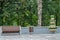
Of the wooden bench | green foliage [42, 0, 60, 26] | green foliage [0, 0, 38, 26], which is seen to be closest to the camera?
the wooden bench

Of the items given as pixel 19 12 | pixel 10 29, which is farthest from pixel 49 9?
pixel 10 29

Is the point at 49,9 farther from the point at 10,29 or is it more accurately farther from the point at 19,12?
the point at 10,29

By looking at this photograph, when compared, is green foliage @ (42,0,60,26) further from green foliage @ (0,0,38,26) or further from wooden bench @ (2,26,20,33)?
wooden bench @ (2,26,20,33)

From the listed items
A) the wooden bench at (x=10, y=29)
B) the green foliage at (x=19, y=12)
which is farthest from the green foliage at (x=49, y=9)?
the wooden bench at (x=10, y=29)

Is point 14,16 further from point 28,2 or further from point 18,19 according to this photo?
point 28,2

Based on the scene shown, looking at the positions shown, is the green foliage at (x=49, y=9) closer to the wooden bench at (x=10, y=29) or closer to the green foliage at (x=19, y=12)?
the green foliage at (x=19, y=12)

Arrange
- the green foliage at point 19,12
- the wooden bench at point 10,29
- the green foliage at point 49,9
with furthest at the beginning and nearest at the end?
1. the green foliage at point 49,9
2. the green foliage at point 19,12
3. the wooden bench at point 10,29

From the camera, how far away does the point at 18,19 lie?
19234 millimetres

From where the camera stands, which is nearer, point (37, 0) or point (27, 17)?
point (37, 0)

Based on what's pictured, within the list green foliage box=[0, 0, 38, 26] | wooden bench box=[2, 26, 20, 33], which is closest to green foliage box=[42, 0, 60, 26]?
green foliage box=[0, 0, 38, 26]

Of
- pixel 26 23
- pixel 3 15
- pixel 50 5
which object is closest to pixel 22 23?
pixel 26 23

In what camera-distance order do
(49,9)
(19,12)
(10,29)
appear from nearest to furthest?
1. (10,29)
2. (19,12)
3. (49,9)

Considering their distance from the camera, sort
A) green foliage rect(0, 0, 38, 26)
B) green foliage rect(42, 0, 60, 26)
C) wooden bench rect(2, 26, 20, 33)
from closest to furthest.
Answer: wooden bench rect(2, 26, 20, 33)
green foliage rect(0, 0, 38, 26)
green foliage rect(42, 0, 60, 26)

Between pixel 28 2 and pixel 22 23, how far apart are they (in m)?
2.13
